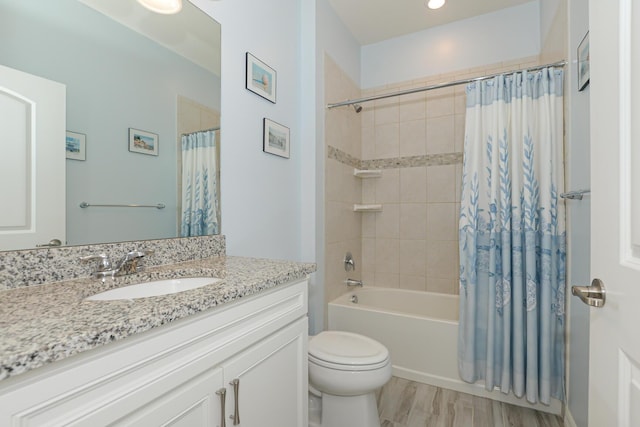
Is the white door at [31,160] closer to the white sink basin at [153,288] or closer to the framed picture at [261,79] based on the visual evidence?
the white sink basin at [153,288]

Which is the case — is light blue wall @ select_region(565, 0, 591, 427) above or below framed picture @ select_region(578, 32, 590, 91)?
below

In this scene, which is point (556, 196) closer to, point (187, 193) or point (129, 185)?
point (187, 193)

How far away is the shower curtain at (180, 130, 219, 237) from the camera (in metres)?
1.31

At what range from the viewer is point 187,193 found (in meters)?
1.31

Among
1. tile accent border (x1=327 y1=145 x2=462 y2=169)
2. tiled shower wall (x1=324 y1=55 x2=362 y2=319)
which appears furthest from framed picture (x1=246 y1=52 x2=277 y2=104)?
tile accent border (x1=327 y1=145 x2=462 y2=169)

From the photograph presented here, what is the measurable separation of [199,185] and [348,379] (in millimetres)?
1112

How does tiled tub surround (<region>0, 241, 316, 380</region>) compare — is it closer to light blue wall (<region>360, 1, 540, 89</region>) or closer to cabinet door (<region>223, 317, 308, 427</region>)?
cabinet door (<region>223, 317, 308, 427</region>)

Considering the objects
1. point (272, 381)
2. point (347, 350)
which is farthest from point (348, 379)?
point (272, 381)

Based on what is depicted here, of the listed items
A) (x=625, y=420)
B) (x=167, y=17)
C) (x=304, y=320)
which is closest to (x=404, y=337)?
(x=304, y=320)

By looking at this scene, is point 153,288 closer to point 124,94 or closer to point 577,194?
point 124,94

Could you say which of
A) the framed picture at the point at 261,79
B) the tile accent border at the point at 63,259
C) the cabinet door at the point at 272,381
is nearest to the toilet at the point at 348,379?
the cabinet door at the point at 272,381

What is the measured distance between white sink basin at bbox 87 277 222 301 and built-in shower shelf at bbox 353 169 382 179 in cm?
185

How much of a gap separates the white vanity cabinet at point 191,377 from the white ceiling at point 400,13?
85.2 inches

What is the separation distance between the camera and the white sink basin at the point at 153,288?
2.80ft
